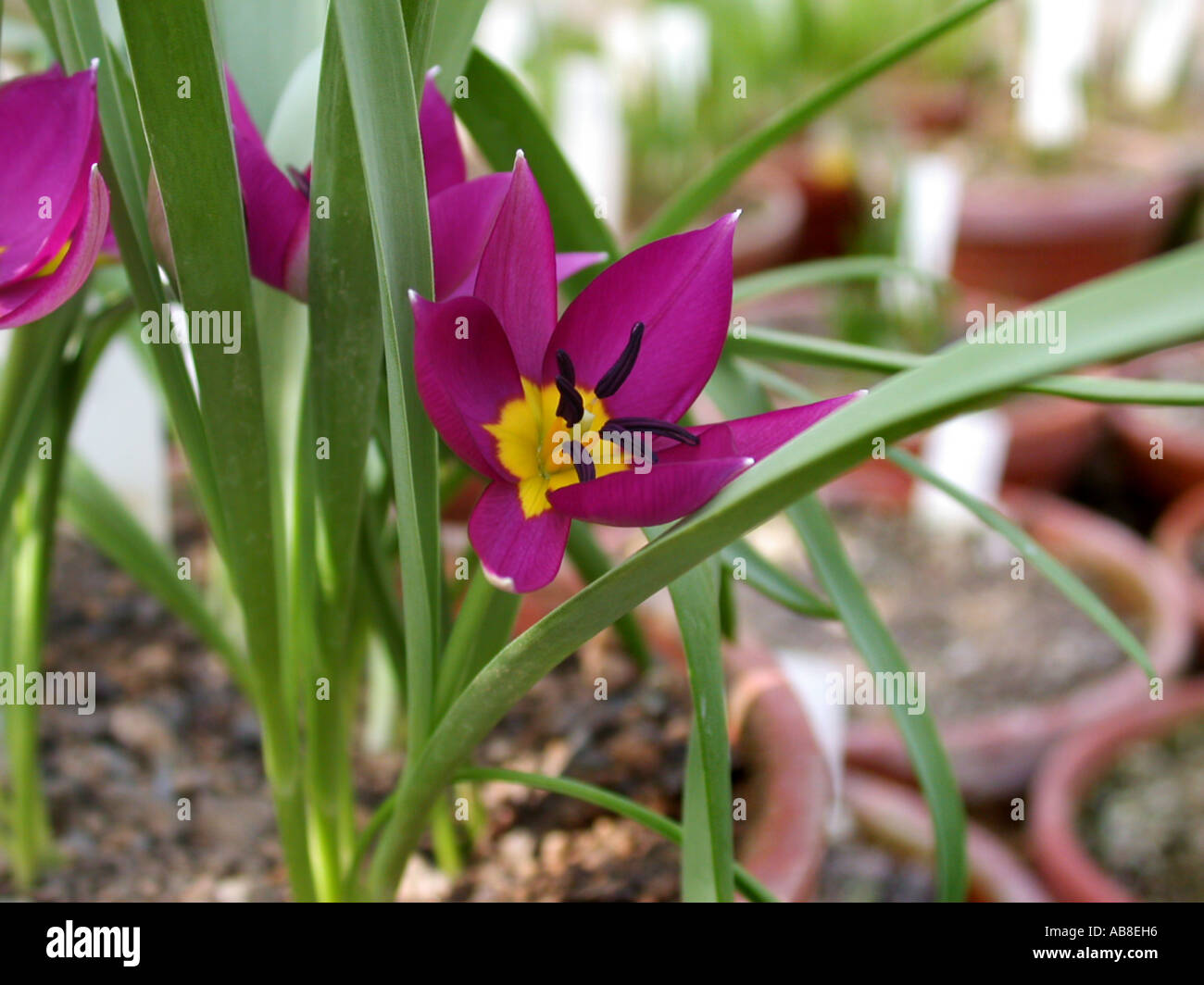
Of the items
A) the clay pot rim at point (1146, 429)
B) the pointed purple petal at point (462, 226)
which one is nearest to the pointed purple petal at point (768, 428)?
the pointed purple petal at point (462, 226)

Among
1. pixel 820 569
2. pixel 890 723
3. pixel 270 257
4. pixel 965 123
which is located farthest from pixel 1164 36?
pixel 270 257

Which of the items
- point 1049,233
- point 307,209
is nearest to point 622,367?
point 307,209

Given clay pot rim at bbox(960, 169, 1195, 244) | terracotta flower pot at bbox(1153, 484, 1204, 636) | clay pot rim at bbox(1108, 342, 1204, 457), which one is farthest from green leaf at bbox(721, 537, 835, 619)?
clay pot rim at bbox(960, 169, 1195, 244)

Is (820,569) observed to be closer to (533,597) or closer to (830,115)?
(533,597)

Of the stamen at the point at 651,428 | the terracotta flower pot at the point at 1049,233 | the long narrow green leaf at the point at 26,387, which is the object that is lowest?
the stamen at the point at 651,428

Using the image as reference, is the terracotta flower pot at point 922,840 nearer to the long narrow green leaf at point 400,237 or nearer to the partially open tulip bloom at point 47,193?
the long narrow green leaf at point 400,237

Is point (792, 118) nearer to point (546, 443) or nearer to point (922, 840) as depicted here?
point (546, 443)

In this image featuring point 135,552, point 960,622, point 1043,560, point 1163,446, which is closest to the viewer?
point 1043,560
